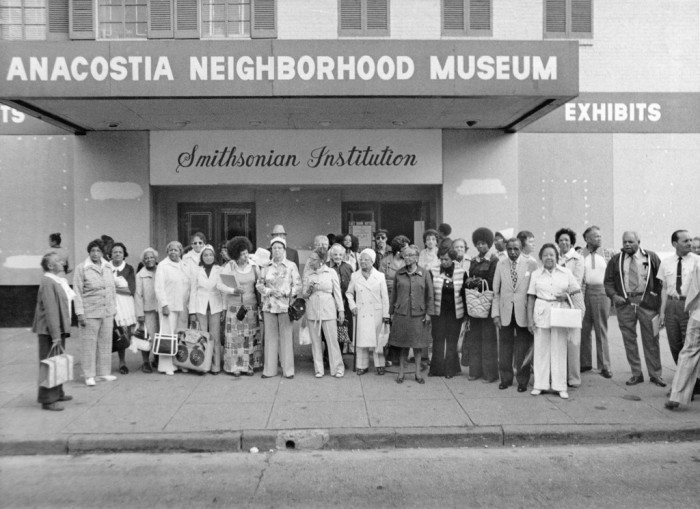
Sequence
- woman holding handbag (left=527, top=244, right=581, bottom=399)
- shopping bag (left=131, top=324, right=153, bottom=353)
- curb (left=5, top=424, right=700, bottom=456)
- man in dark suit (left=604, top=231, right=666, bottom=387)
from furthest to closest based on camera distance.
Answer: shopping bag (left=131, top=324, right=153, bottom=353), man in dark suit (left=604, top=231, right=666, bottom=387), woman holding handbag (left=527, top=244, right=581, bottom=399), curb (left=5, top=424, right=700, bottom=456)

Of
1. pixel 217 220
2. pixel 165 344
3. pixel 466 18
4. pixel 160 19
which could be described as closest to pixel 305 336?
pixel 165 344

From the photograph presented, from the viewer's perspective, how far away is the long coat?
8570 millimetres

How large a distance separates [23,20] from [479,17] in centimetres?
910

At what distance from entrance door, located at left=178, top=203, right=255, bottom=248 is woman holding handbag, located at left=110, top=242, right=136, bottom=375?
4224mm

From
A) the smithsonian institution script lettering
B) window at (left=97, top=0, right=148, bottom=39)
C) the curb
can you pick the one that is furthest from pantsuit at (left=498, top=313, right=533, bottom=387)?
window at (left=97, top=0, right=148, bottom=39)

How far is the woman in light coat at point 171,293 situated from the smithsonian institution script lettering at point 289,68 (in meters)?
2.85

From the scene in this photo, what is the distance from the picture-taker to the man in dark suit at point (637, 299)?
806 cm

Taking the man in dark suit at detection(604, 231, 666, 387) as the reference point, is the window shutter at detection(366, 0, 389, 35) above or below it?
above

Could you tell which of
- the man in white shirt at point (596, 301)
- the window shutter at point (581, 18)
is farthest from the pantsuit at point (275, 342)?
the window shutter at point (581, 18)

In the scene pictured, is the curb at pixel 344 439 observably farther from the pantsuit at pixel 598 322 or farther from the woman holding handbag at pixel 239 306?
the woman holding handbag at pixel 239 306

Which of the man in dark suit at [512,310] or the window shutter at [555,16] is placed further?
the window shutter at [555,16]

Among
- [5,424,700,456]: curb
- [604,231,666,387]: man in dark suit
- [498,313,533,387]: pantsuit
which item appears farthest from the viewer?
[604,231,666,387]: man in dark suit

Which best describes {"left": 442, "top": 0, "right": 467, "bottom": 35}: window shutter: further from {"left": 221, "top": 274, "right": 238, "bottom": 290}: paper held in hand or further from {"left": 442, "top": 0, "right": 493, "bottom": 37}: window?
{"left": 221, "top": 274, "right": 238, "bottom": 290}: paper held in hand

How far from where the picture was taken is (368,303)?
28.2 ft
